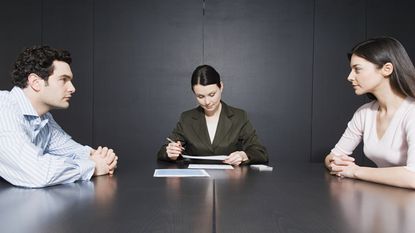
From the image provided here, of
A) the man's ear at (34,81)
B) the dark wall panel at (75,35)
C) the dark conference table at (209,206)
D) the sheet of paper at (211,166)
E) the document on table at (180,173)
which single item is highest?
the dark wall panel at (75,35)

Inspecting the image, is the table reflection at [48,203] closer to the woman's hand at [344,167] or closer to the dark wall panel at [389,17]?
the woman's hand at [344,167]

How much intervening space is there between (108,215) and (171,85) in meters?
3.15

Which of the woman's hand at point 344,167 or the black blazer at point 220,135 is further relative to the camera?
the black blazer at point 220,135

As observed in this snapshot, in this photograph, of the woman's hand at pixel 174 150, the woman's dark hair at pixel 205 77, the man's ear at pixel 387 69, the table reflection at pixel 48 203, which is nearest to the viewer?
the table reflection at pixel 48 203

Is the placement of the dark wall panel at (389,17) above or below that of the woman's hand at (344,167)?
above

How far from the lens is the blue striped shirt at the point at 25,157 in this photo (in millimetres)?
1449

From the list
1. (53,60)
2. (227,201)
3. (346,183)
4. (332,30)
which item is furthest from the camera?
(332,30)

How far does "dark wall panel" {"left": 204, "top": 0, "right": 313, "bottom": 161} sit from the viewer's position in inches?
162

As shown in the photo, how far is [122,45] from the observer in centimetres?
413

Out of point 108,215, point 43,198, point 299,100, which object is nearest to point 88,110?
point 299,100

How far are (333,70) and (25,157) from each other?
3.36 metres

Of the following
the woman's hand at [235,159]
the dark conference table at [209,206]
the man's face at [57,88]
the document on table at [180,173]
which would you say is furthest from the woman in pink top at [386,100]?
the man's face at [57,88]

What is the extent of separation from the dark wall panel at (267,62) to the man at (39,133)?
2.36 metres

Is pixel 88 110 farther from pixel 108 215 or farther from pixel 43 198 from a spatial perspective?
pixel 108 215
